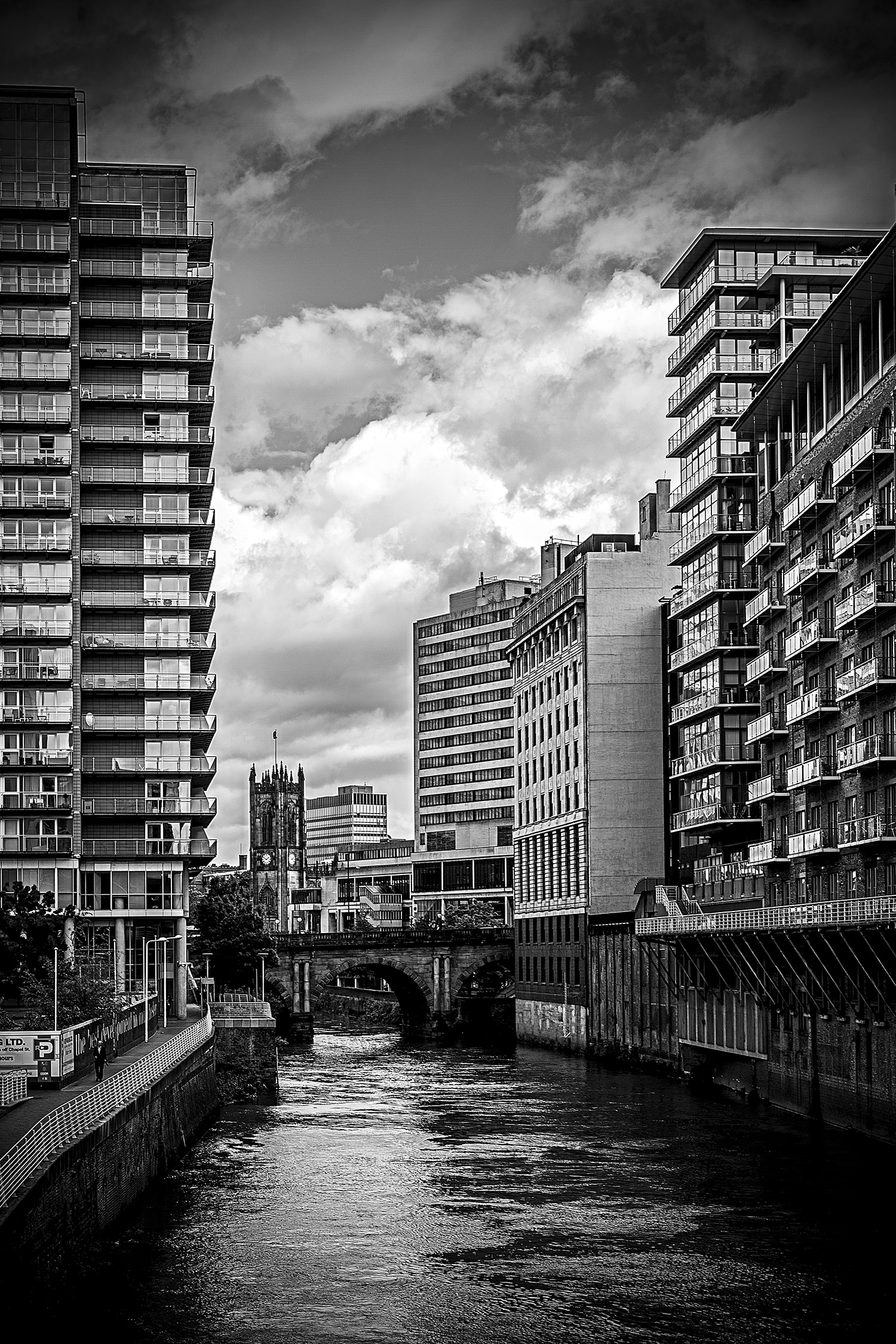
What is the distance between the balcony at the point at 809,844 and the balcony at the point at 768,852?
2.75 m

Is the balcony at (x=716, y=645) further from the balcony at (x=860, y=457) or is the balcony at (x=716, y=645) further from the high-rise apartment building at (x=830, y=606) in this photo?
the balcony at (x=860, y=457)

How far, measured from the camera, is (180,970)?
322 ft

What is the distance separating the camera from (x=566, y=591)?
12519 cm

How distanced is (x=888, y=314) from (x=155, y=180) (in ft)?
160

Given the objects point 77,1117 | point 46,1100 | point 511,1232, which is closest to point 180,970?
point 46,1100

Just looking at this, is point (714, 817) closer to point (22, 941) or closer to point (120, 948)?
point (120, 948)

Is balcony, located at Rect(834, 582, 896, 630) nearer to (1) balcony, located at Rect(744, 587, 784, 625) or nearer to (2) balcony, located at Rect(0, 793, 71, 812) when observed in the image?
(1) balcony, located at Rect(744, 587, 784, 625)

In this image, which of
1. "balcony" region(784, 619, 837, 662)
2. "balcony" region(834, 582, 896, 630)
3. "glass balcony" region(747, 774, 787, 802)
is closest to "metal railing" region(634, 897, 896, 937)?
"glass balcony" region(747, 774, 787, 802)

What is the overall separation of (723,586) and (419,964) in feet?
202

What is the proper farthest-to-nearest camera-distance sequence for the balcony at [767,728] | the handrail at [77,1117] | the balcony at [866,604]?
the balcony at [767,728]
the balcony at [866,604]
the handrail at [77,1117]

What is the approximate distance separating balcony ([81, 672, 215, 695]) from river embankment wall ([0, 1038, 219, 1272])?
35.6 metres

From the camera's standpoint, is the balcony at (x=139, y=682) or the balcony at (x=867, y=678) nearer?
the balcony at (x=867, y=678)

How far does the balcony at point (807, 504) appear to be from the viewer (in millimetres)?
78438

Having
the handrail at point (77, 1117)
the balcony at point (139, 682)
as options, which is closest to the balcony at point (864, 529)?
the handrail at point (77, 1117)
